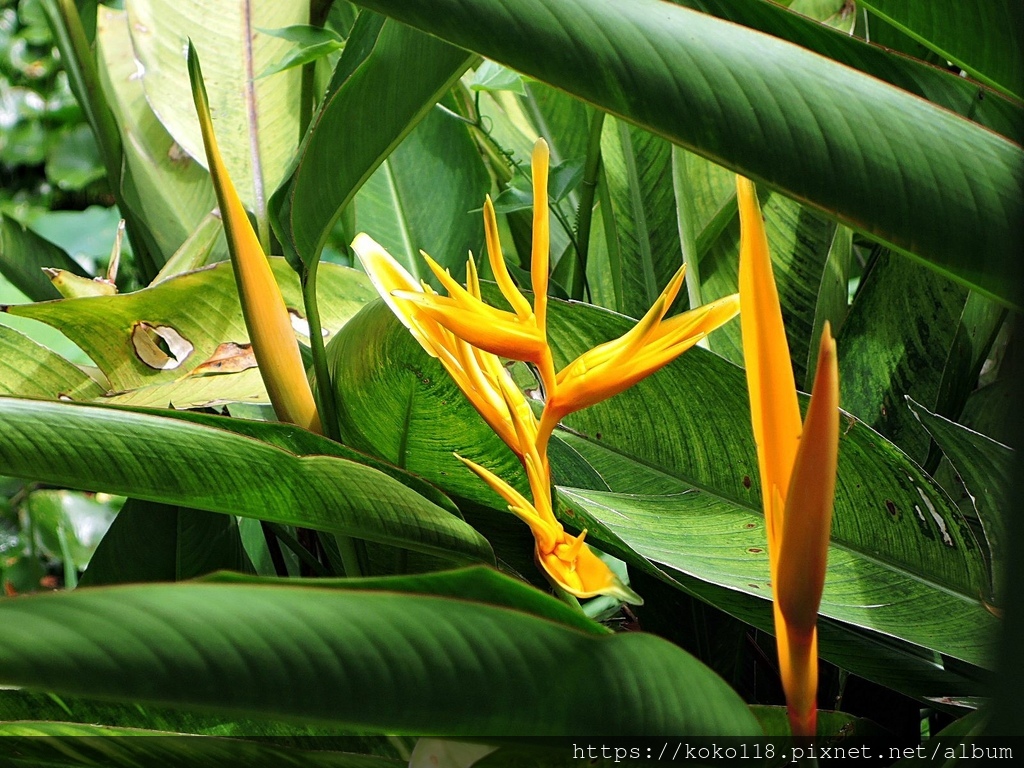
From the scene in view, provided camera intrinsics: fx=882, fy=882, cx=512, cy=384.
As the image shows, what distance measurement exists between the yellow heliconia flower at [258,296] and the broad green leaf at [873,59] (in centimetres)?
17

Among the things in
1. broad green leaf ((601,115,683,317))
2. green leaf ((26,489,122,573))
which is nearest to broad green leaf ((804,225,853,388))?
broad green leaf ((601,115,683,317))

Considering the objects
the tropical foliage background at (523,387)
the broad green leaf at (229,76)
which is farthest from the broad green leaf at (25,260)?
the broad green leaf at (229,76)

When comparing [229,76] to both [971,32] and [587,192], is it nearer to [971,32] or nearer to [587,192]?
[587,192]

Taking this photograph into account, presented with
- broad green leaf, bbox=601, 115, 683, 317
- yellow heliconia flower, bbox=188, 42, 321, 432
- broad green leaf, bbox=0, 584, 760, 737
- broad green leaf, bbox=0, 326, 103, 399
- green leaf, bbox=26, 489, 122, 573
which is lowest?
green leaf, bbox=26, 489, 122, 573

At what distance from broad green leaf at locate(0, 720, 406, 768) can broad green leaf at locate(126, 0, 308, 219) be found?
37cm

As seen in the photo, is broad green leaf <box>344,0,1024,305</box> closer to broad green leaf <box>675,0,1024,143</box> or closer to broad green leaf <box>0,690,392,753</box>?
broad green leaf <box>675,0,1024,143</box>

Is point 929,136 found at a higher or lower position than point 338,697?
higher

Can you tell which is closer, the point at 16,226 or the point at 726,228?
the point at 726,228

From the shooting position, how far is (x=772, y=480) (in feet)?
0.72

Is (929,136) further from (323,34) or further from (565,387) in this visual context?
(323,34)

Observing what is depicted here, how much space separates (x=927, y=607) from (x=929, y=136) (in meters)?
0.21

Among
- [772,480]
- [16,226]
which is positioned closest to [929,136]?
[772,480]

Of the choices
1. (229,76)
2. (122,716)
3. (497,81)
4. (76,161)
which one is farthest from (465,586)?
(76,161)

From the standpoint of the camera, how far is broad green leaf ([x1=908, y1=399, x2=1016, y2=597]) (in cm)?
35
